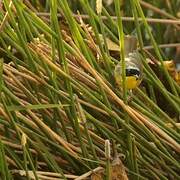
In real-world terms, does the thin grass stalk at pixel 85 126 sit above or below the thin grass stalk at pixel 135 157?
above

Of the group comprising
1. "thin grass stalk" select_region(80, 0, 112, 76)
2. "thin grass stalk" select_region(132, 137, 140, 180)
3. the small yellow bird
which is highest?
"thin grass stalk" select_region(80, 0, 112, 76)

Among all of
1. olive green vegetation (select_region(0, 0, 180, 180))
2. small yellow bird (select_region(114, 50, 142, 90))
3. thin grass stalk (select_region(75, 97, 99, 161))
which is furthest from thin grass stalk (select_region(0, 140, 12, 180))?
small yellow bird (select_region(114, 50, 142, 90))

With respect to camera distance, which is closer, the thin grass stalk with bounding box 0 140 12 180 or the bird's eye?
the thin grass stalk with bounding box 0 140 12 180

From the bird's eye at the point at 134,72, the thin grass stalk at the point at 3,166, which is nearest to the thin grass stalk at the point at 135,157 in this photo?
the bird's eye at the point at 134,72

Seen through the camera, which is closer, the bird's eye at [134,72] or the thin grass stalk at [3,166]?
the thin grass stalk at [3,166]

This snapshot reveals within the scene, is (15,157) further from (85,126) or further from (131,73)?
(131,73)

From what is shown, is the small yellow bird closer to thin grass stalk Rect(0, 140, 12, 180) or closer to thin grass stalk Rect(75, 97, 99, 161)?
thin grass stalk Rect(75, 97, 99, 161)

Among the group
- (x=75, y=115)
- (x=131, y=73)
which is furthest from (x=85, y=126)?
(x=131, y=73)

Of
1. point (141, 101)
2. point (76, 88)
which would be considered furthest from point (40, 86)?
point (141, 101)

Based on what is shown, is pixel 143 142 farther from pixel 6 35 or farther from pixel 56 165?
pixel 6 35

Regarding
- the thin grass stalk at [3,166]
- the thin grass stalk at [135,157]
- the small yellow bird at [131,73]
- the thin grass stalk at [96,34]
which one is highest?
the thin grass stalk at [96,34]

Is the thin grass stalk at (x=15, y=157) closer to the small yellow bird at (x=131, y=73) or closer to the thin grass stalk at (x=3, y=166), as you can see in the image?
the thin grass stalk at (x=3, y=166)

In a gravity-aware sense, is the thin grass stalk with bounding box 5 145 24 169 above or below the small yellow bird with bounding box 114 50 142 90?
below
